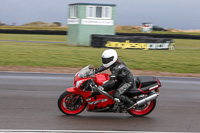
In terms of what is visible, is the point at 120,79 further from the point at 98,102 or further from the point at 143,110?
the point at 143,110

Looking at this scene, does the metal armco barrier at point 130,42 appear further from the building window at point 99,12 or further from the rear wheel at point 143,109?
the rear wheel at point 143,109

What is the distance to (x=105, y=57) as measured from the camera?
6.30m

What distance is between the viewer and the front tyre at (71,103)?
6582mm

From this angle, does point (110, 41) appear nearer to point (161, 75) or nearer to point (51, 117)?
point (161, 75)

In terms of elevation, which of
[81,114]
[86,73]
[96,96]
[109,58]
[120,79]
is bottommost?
[81,114]

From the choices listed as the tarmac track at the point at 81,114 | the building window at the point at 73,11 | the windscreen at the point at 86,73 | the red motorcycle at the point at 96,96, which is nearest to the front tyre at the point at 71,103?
the red motorcycle at the point at 96,96

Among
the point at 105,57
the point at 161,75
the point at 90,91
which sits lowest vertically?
the point at 161,75

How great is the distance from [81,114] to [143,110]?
1.32m

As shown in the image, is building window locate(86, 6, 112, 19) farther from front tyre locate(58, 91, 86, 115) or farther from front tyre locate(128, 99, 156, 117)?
front tyre locate(58, 91, 86, 115)

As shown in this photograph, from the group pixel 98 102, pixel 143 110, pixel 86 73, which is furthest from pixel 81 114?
pixel 143 110

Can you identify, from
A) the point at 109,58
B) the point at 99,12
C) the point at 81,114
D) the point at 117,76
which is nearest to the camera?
the point at 109,58

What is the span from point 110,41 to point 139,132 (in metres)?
18.6

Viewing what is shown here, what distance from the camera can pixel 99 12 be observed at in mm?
27875

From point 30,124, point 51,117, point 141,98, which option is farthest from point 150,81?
point 30,124
